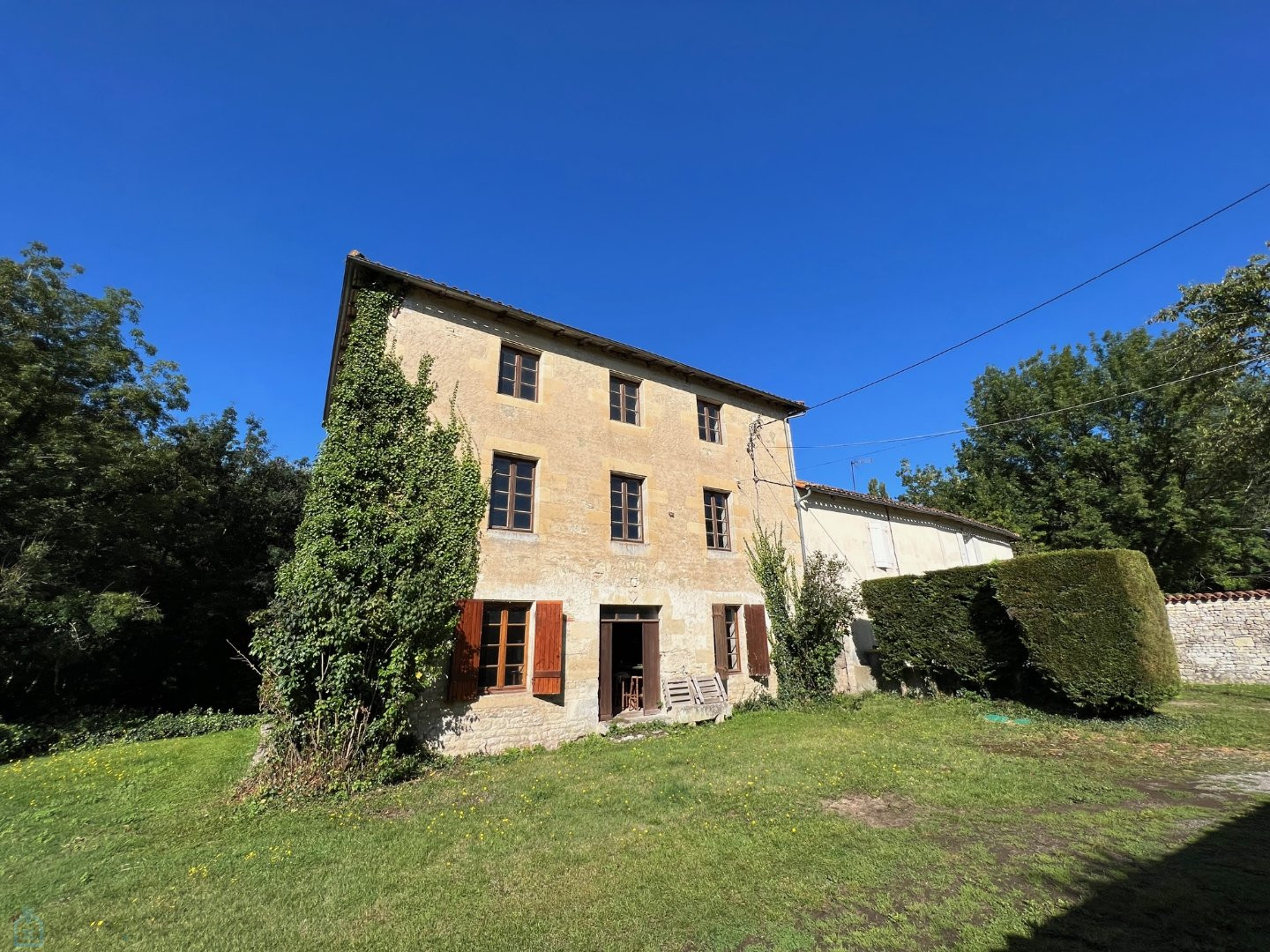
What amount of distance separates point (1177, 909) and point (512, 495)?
9.89 meters

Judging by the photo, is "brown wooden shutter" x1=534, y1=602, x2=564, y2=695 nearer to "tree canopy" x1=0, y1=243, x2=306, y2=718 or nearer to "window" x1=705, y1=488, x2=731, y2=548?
"window" x1=705, y1=488, x2=731, y2=548

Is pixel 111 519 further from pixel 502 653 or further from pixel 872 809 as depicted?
pixel 872 809

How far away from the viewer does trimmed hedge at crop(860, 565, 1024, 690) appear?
1191cm

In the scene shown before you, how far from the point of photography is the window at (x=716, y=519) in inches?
539

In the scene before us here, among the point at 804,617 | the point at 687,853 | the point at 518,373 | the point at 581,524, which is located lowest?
the point at 687,853

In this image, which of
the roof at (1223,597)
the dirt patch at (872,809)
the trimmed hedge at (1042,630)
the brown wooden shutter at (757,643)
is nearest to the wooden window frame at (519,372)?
the brown wooden shutter at (757,643)

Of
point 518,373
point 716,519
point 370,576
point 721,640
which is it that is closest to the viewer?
point 370,576

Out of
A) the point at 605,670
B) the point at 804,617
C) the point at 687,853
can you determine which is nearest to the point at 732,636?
the point at 804,617

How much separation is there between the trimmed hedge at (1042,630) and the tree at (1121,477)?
11.1 m

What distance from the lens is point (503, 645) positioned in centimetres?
980

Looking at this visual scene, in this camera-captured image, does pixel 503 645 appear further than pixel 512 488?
No

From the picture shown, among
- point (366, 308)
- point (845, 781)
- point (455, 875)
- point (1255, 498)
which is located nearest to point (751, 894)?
point (455, 875)

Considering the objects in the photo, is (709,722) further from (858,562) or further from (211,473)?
(211,473)

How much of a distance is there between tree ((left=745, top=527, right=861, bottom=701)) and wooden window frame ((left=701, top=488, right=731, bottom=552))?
26.8 inches
